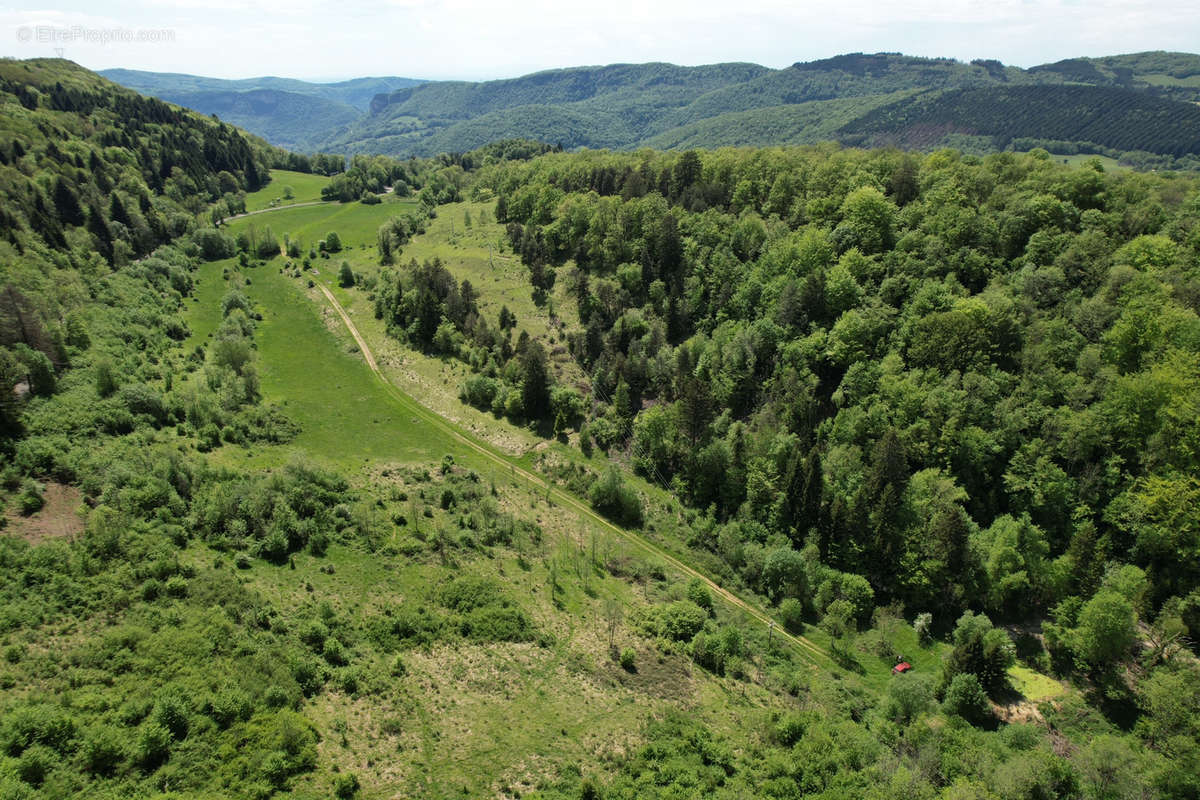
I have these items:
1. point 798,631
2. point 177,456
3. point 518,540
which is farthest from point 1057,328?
point 177,456

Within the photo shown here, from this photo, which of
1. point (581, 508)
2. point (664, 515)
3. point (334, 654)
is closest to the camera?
point (334, 654)

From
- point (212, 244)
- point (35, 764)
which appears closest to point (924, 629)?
point (35, 764)

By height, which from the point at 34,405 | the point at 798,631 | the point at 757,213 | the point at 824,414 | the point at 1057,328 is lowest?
the point at 798,631

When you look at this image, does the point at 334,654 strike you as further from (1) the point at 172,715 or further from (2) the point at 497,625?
(2) the point at 497,625

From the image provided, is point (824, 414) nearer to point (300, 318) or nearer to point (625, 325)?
point (625, 325)

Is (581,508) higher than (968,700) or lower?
higher

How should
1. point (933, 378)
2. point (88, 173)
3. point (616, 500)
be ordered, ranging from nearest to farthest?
1. point (933, 378)
2. point (616, 500)
3. point (88, 173)

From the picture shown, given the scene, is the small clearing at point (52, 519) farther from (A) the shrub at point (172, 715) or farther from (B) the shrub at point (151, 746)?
(B) the shrub at point (151, 746)
